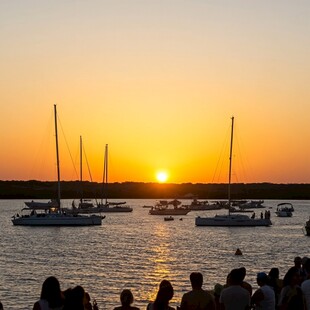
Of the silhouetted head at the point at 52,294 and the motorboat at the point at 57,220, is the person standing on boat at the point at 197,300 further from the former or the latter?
the motorboat at the point at 57,220

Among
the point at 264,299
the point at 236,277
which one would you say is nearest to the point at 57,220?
the point at 264,299

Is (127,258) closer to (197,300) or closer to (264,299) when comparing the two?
(264,299)

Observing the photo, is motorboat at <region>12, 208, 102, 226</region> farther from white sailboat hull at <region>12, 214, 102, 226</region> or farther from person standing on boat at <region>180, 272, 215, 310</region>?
person standing on boat at <region>180, 272, 215, 310</region>

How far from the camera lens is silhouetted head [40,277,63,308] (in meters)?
10.4

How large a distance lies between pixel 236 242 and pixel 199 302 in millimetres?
61368

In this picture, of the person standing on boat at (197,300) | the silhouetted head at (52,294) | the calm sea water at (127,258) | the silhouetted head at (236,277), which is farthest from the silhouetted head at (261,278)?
the calm sea water at (127,258)

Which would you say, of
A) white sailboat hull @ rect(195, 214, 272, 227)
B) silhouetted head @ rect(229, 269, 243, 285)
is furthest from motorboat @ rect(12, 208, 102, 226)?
silhouetted head @ rect(229, 269, 243, 285)

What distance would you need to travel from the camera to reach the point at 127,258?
55094 mm

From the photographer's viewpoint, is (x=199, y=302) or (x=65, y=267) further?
(x=65, y=267)

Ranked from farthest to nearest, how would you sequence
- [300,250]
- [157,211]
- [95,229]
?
[157,211] < [95,229] < [300,250]

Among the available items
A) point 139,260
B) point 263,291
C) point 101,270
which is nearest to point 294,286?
point 263,291

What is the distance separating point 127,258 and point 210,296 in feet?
143

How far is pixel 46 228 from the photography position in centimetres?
8838

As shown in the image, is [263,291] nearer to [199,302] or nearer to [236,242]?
[199,302]
